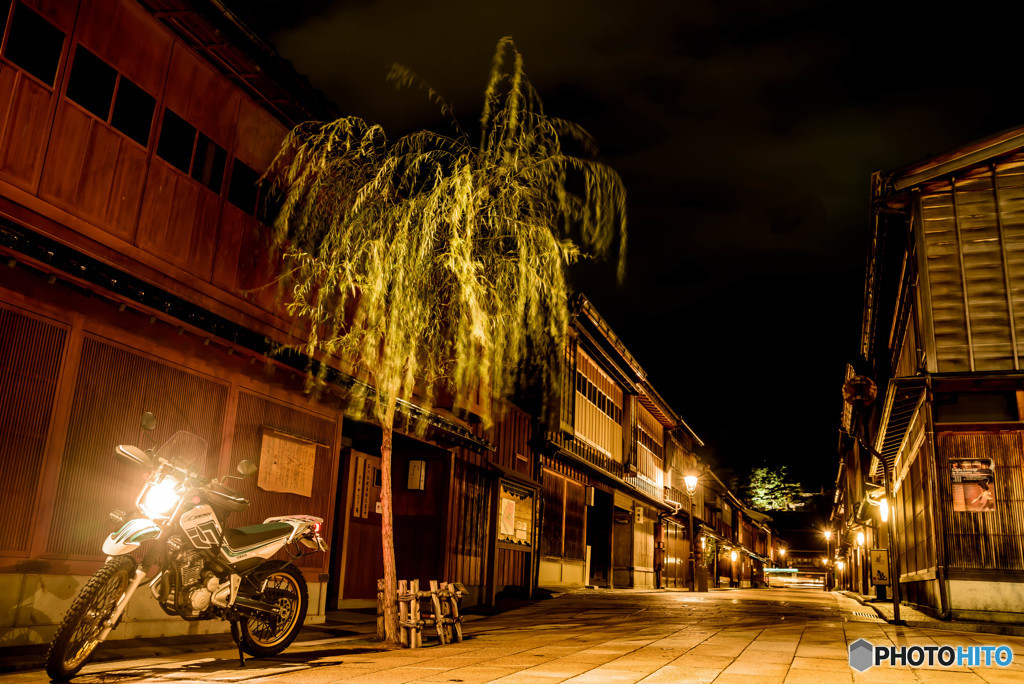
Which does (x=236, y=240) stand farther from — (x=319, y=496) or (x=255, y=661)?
(x=255, y=661)

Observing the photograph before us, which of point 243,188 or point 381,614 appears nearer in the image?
point 381,614

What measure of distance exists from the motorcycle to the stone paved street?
343mm

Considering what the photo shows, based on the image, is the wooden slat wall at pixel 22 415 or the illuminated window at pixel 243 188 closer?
the wooden slat wall at pixel 22 415

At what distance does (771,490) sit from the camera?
93688 mm

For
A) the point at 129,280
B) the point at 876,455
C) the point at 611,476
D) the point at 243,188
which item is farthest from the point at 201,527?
the point at 611,476

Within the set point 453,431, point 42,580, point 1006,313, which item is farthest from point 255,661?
point 1006,313

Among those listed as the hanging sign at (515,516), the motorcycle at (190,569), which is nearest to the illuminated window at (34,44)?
the motorcycle at (190,569)

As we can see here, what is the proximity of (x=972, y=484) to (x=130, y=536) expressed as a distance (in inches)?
548

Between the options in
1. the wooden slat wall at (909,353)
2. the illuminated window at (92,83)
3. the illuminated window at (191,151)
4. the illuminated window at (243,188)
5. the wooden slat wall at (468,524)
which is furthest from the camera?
the wooden slat wall at (909,353)

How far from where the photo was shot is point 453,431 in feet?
48.6

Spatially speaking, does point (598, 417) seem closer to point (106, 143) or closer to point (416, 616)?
point (416, 616)

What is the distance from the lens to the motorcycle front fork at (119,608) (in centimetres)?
614

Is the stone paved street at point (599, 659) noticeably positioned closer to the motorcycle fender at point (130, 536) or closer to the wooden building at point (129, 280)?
the motorcycle fender at point (130, 536)

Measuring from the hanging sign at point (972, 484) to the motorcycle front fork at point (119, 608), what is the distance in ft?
44.7
